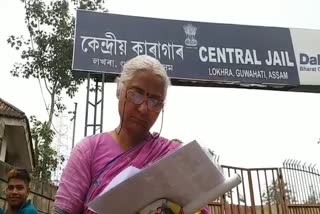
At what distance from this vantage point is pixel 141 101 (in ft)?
4.19

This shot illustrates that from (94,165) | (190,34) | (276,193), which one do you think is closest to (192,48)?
(190,34)

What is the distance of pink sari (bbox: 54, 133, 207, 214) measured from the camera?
47.1 inches

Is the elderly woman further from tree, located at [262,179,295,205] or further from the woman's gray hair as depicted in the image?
tree, located at [262,179,295,205]

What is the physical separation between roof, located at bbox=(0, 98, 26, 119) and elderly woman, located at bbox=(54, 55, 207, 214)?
699cm

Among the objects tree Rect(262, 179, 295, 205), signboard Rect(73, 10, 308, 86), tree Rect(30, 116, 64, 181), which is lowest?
tree Rect(262, 179, 295, 205)

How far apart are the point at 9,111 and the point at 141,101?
779 cm

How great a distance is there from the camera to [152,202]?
44.6 inches

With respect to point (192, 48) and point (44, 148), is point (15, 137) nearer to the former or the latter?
point (44, 148)

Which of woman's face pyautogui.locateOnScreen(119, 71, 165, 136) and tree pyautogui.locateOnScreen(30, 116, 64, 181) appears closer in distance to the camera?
woman's face pyautogui.locateOnScreen(119, 71, 165, 136)

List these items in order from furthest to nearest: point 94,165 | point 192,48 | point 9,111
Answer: point 192,48 → point 9,111 → point 94,165

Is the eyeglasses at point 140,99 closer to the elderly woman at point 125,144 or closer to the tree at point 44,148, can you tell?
the elderly woman at point 125,144

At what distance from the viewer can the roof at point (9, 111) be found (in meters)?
7.98

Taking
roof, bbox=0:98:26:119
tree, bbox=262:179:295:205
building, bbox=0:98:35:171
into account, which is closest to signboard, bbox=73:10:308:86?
roof, bbox=0:98:26:119

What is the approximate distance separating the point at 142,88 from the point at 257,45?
30.2 feet
